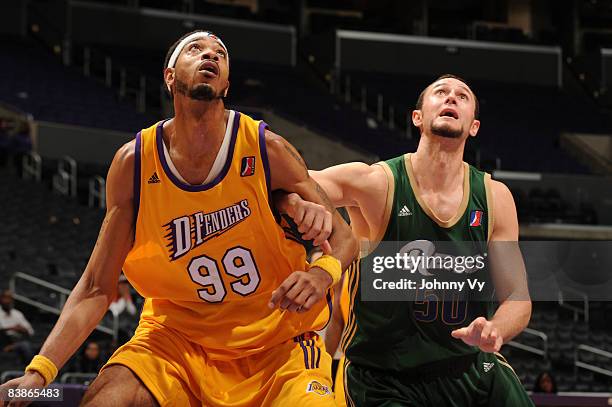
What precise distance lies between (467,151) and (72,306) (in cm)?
1782

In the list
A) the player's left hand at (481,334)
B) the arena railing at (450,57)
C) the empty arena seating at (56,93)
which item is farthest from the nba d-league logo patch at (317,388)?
the arena railing at (450,57)

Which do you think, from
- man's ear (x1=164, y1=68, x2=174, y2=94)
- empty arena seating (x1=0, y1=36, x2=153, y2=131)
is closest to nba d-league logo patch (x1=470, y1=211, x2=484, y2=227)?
man's ear (x1=164, y1=68, x2=174, y2=94)

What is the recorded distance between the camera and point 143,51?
2408cm

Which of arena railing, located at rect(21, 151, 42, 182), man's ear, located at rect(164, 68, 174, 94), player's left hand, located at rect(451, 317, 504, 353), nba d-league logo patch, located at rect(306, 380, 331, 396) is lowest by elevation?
arena railing, located at rect(21, 151, 42, 182)

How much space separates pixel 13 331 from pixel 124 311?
1421mm

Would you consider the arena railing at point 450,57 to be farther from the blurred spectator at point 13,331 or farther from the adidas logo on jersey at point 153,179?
the adidas logo on jersey at point 153,179

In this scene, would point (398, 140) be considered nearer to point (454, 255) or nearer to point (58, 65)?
point (58, 65)

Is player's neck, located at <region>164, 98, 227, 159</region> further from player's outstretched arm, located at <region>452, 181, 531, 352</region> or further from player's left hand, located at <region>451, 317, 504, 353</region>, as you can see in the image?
player's outstretched arm, located at <region>452, 181, 531, 352</region>

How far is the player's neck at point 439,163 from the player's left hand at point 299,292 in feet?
4.25

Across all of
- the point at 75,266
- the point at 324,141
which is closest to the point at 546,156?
the point at 324,141

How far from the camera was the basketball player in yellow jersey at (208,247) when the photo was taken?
4051mm

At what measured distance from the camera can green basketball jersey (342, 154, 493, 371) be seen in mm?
4523

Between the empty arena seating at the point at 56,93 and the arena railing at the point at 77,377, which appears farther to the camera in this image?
the empty arena seating at the point at 56,93

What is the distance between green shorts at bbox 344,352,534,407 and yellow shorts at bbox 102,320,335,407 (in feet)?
1.34
